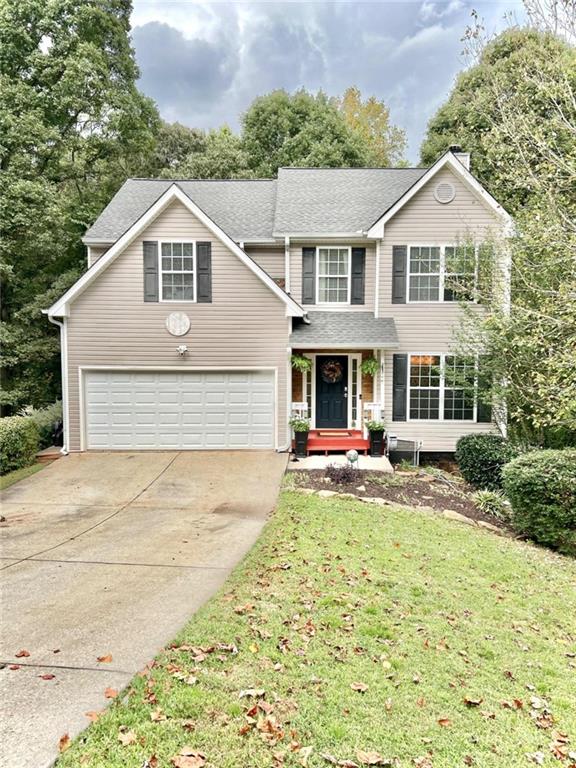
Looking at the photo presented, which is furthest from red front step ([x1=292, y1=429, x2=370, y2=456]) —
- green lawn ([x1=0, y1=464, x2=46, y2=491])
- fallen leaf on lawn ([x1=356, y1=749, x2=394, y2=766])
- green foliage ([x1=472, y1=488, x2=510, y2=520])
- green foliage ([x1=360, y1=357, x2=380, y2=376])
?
fallen leaf on lawn ([x1=356, y1=749, x2=394, y2=766])

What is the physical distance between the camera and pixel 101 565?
6043mm

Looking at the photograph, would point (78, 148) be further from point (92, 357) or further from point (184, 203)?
point (92, 357)

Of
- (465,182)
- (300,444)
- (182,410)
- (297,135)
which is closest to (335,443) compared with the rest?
(300,444)

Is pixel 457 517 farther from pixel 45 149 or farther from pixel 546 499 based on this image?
pixel 45 149

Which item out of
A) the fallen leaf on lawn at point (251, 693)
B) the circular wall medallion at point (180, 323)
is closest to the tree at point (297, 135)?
the circular wall medallion at point (180, 323)

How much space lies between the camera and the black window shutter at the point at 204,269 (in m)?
12.4

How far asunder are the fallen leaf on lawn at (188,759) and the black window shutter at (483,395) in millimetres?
10640

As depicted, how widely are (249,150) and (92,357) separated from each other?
68.1 ft

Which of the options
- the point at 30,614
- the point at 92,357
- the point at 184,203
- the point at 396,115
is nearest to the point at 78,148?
the point at 184,203

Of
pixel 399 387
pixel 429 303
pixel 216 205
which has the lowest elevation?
pixel 399 387

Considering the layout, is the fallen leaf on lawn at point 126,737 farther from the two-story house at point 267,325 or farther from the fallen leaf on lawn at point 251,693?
the two-story house at point 267,325

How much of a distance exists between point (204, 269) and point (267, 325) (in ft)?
7.37

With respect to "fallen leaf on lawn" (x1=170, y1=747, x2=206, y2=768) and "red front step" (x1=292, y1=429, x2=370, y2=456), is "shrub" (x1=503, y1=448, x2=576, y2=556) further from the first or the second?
"fallen leaf on lawn" (x1=170, y1=747, x2=206, y2=768)

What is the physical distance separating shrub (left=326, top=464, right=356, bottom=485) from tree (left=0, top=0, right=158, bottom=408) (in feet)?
33.5
